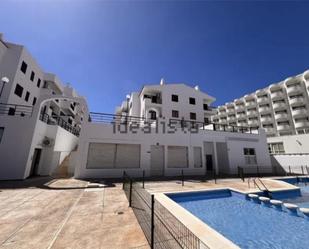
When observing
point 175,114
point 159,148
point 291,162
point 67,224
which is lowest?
point 67,224

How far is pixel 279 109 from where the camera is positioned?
134 feet

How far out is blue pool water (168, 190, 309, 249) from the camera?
15.3 ft

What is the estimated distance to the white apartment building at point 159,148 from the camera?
13.8 m

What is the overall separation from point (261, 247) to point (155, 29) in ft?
44.0

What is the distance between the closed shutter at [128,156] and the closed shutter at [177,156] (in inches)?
135

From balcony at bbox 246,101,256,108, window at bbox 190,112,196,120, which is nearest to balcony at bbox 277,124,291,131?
balcony at bbox 246,101,256,108

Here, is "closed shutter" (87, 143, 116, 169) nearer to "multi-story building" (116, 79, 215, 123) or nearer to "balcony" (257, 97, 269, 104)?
"multi-story building" (116, 79, 215, 123)

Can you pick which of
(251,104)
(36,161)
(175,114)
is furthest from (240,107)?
(36,161)

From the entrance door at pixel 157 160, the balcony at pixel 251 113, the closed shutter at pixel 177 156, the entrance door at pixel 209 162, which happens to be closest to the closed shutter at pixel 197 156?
the closed shutter at pixel 177 156

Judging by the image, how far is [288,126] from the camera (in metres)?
38.7

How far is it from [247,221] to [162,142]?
1066 centimetres

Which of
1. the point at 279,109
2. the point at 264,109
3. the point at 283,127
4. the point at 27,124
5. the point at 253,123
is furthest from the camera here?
the point at 253,123

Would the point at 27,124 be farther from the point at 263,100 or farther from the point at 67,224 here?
the point at 263,100

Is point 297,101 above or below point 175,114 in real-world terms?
above
